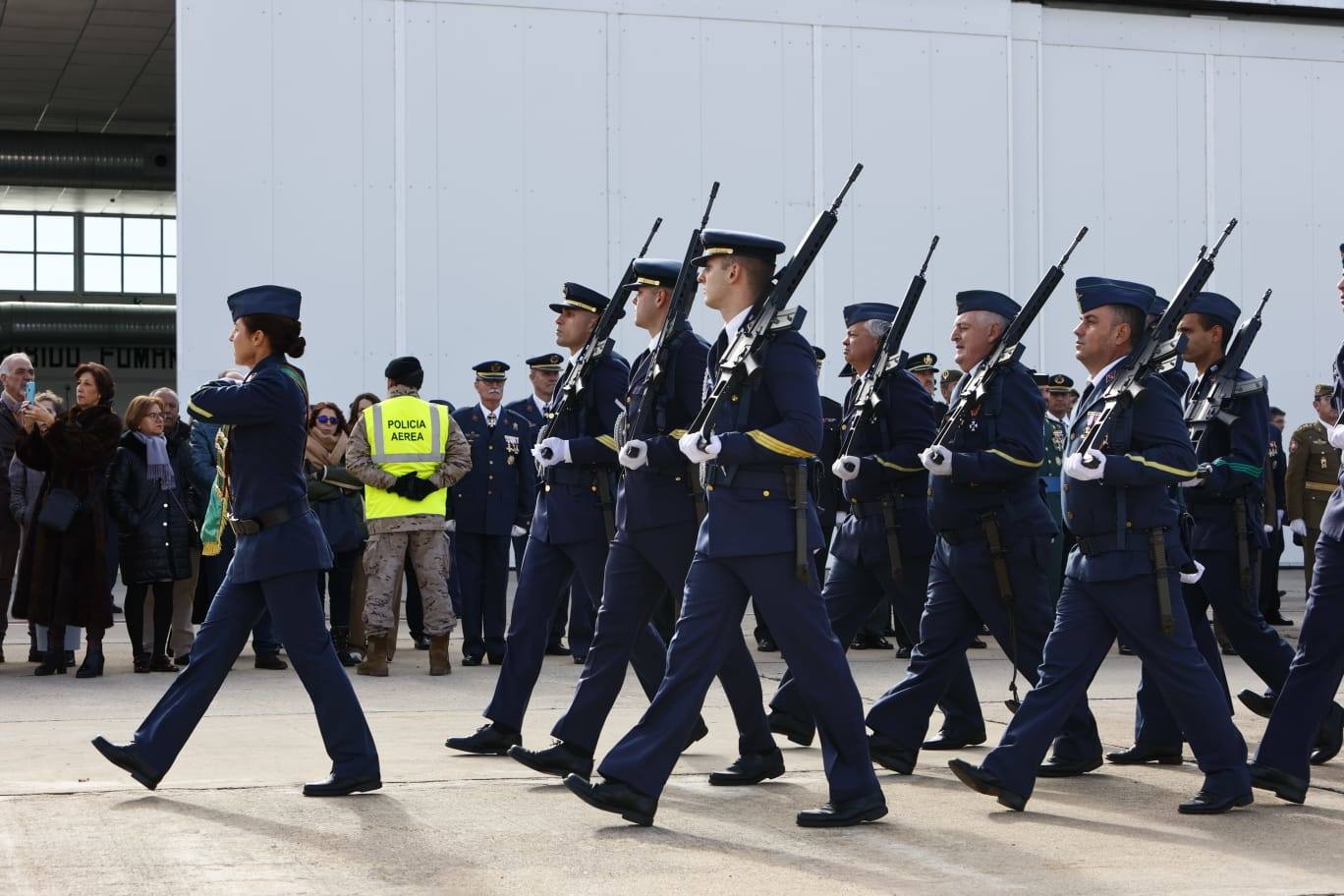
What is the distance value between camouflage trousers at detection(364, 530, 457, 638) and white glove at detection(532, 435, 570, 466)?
3384 mm

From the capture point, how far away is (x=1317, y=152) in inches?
768

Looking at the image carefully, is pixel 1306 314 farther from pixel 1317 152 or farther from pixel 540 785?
pixel 540 785

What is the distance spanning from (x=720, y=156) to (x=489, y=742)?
11500 mm

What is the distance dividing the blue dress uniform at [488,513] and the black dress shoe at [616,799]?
5.27m

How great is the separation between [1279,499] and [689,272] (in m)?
9.25

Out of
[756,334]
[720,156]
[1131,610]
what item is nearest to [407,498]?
[756,334]

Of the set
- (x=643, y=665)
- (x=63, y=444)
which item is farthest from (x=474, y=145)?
(x=643, y=665)

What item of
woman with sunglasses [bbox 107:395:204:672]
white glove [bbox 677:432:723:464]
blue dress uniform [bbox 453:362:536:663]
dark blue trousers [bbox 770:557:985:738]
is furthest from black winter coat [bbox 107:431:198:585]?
white glove [bbox 677:432:723:464]

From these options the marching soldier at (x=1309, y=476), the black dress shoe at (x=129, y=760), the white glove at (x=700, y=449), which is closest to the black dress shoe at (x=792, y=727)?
the white glove at (x=700, y=449)

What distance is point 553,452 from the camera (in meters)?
6.98

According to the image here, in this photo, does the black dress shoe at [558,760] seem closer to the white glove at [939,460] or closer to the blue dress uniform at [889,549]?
the blue dress uniform at [889,549]

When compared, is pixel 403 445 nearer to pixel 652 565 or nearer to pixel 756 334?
pixel 652 565

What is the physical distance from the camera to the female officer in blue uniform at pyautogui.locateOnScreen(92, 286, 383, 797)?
600 centimetres

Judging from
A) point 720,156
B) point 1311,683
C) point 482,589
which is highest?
point 720,156
